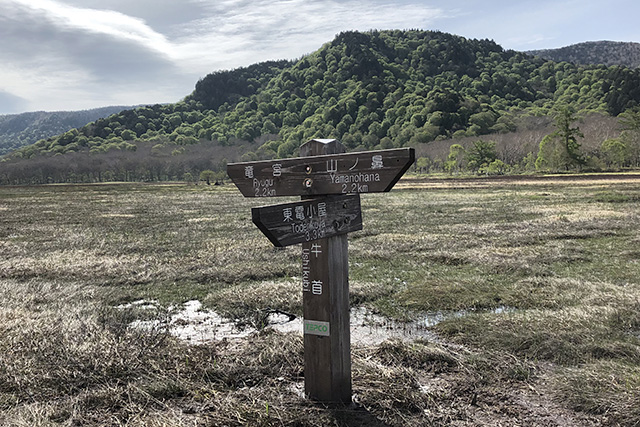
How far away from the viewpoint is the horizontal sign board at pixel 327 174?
164 inches

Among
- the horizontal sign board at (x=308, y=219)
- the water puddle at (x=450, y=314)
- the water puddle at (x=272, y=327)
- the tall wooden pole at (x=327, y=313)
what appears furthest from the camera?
the water puddle at (x=450, y=314)

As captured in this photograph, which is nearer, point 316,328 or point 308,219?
point 308,219

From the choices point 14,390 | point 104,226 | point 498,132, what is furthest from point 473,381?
point 498,132

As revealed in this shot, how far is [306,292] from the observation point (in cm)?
459

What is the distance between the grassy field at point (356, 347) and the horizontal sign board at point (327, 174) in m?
2.14

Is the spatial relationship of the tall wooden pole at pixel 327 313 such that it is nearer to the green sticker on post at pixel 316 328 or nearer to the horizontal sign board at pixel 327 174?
the green sticker on post at pixel 316 328

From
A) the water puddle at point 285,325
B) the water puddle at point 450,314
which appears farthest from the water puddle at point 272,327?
the water puddle at point 450,314

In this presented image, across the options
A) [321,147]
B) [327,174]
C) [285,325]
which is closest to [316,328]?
[327,174]

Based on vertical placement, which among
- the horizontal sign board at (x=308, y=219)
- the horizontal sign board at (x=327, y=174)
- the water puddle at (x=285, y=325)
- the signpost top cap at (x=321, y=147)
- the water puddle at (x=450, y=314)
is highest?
the signpost top cap at (x=321, y=147)

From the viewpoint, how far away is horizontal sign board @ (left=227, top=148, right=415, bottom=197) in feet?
13.7

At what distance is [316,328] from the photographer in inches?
178

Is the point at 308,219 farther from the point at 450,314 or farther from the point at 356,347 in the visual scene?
the point at 450,314

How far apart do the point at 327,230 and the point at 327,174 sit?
0.54 meters

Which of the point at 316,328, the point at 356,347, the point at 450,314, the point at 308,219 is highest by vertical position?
the point at 308,219
